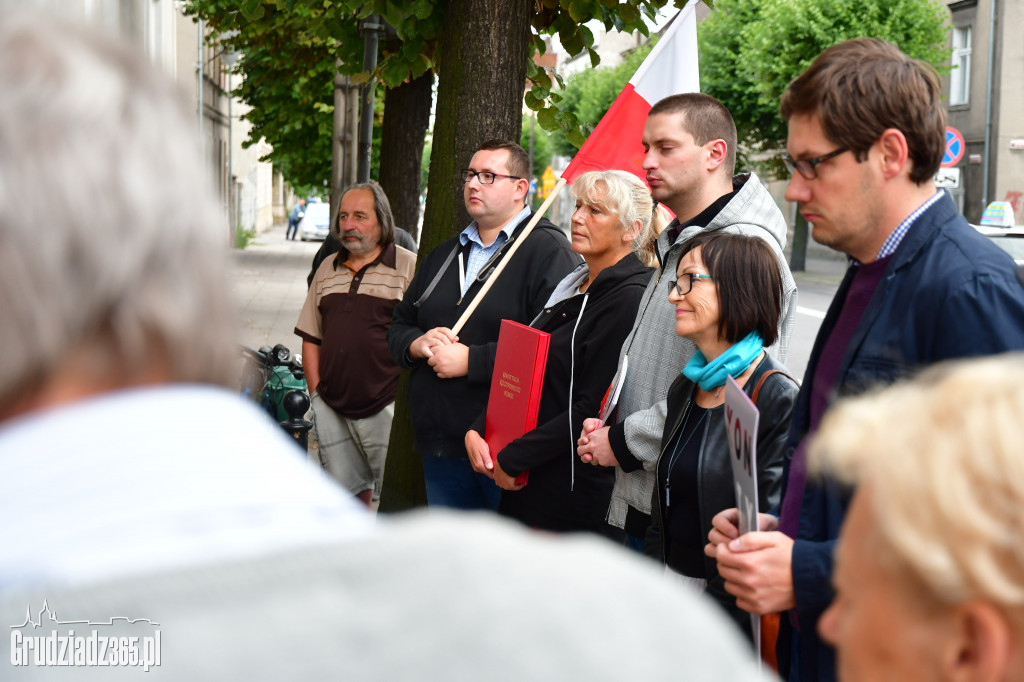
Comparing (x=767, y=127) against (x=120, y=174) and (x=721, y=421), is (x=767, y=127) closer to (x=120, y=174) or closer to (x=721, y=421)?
(x=721, y=421)

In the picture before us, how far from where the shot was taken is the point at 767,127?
33.3 meters

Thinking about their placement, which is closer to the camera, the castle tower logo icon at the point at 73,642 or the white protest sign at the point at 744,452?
the castle tower logo icon at the point at 73,642

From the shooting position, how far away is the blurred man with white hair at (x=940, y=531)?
0.93 meters

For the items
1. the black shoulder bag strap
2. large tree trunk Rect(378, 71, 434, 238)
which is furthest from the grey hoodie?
large tree trunk Rect(378, 71, 434, 238)

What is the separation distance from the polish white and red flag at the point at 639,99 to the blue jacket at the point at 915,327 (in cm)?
270

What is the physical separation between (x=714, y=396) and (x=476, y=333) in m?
1.86

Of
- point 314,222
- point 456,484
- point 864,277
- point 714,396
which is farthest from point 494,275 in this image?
point 314,222

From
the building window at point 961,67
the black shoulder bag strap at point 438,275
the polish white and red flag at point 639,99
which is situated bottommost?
the black shoulder bag strap at point 438,275

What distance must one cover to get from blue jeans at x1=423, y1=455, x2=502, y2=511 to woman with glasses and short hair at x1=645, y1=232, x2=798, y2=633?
1.65m

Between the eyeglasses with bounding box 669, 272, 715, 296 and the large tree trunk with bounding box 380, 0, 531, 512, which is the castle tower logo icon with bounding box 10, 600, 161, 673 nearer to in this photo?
the eyeglasses with bounding box 669, 272, 715, 296

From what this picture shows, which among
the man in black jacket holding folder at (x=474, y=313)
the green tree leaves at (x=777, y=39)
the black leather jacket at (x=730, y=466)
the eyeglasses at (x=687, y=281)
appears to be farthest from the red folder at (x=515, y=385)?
the green tree leaves at (x=777, y=39)

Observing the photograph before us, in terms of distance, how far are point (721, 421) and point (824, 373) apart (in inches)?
23.6

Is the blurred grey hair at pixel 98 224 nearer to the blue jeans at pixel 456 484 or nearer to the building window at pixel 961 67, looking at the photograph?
the blue jeans at pixel 456 484

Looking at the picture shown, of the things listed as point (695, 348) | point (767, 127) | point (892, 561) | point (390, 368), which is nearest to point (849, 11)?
point (767, 127)
